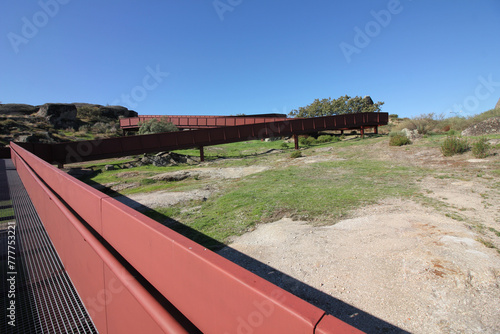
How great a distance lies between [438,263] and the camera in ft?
13.1

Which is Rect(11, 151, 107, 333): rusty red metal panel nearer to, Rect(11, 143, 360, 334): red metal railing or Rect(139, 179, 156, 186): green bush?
Rect(11, 143, 360, 334): red metal railing

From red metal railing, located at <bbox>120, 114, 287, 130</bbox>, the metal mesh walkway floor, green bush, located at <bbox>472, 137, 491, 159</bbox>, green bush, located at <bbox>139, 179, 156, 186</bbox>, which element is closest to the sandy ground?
the metal mesh walkway floor

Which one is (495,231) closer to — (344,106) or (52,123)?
(52,123)

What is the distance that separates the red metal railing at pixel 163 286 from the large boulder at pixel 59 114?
49.9m

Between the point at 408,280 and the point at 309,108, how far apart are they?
71.4 meters

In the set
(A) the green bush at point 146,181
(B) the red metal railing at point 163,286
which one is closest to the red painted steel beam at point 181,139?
(A) the green bush at point 146,181

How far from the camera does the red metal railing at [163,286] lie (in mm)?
1088

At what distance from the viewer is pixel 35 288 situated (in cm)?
312

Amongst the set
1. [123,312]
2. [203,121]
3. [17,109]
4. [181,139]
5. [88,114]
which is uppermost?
[17,109]

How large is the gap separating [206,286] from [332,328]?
29.5 inches

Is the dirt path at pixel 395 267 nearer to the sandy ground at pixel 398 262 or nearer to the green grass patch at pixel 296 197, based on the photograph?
the sandy ground at pixel 398 262

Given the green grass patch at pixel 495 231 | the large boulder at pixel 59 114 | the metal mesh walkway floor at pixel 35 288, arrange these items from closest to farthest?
the metal mesh walkway floor at pixel 35 288 → the green grass patch at pixel 495 231 → the large boulder at pixel 59 114

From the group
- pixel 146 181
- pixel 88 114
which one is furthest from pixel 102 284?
pixel 88 114

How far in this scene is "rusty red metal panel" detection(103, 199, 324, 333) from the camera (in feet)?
3.48
